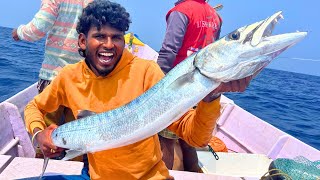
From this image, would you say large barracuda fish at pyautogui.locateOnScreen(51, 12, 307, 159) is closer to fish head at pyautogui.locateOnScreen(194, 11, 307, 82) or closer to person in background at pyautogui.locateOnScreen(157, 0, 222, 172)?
fish head at pyautogui.locateOnScreen(194, 11, 307, 82)

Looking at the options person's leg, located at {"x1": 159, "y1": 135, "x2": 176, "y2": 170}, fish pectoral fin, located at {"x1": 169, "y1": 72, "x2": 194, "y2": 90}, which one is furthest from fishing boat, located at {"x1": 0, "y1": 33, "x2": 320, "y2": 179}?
fish pectoral fin, located at {"x1": 169, "y1": 72, "x2": 194, "y2": 90}

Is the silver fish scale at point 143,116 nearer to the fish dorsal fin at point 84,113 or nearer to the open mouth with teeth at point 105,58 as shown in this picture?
the fish dorsal fin at point 84,113

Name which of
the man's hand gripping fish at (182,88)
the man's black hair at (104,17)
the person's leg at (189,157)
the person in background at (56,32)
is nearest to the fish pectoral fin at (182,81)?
the man's hand gripping fish at (182,88)

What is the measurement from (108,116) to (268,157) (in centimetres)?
339

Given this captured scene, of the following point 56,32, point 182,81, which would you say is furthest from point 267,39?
point 56,32

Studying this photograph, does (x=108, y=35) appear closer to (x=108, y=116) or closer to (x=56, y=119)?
(x=108, y=116)

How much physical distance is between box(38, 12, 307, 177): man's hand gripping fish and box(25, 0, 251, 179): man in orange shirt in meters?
0.27

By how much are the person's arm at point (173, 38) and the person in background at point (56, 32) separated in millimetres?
1027

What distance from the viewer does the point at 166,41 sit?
4008mm

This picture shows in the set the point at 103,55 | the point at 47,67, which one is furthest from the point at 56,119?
the point at 103,55

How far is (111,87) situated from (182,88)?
852mm

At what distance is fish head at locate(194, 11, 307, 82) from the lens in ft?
5.69

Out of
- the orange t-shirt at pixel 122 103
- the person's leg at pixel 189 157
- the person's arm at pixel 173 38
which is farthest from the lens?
the person's leg at pixel 189 157

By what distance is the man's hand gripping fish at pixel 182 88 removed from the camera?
1.77 m
